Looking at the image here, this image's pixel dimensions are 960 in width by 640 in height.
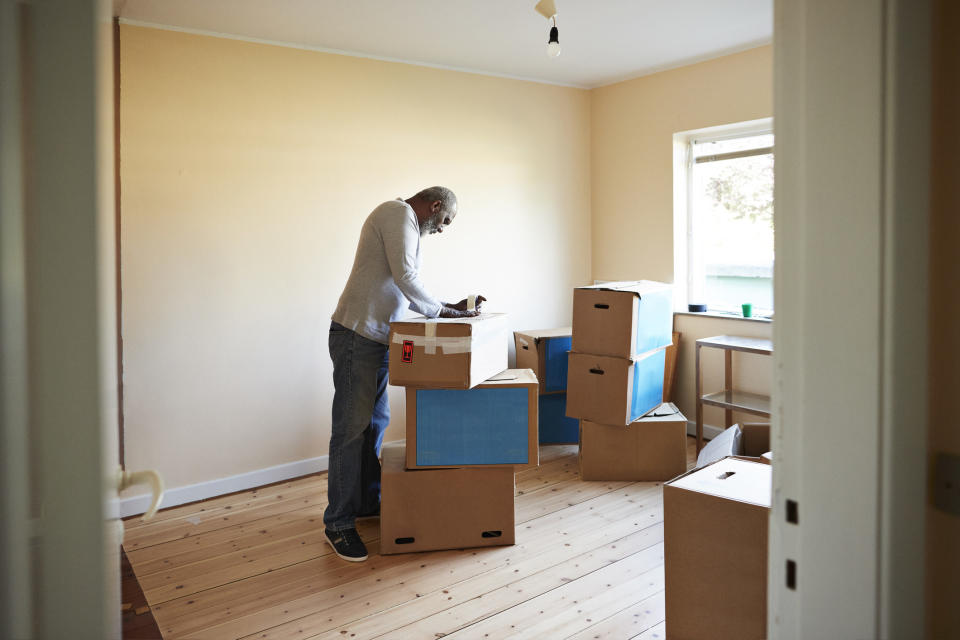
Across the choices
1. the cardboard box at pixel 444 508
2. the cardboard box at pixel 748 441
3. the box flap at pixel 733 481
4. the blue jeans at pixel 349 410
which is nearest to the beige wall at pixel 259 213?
the blue jeans at pixel 349 410

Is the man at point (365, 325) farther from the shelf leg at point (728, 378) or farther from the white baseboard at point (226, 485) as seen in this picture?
the shelf leg at point (728, 378)

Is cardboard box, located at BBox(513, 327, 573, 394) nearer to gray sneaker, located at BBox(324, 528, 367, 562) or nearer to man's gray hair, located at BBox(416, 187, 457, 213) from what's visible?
man's gray hair, located at BBox(416, 187, 457, 213)

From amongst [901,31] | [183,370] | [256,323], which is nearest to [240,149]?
[256,323]

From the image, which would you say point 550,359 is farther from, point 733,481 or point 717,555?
point 717,555

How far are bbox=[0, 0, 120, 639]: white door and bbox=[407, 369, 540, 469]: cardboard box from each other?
2103 millimetres

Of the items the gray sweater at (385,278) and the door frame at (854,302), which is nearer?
the door frame at (854,302)

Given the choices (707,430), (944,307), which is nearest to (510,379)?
(944,307)

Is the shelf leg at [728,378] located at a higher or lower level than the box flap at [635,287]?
lower

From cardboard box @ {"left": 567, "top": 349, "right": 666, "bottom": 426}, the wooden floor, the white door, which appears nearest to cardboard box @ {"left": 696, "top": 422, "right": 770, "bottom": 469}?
the wooden floor

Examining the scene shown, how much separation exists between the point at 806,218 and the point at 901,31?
238mm

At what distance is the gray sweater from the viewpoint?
2.76 metres

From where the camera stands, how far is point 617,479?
144 inches

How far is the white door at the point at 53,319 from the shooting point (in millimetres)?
584

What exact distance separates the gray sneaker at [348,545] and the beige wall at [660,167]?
2498 millimetres
